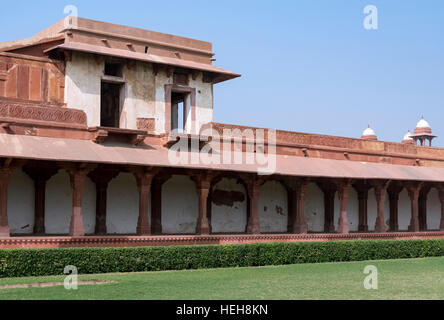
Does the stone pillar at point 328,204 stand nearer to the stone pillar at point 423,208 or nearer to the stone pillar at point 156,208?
the stone pillar at point 423,208

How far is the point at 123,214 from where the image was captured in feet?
68.1

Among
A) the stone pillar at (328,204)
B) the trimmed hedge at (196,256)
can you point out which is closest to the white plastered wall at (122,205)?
the trimmed hedge at (196,256)

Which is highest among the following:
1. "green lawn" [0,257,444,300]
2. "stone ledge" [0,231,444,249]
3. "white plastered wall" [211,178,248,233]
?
"white plastered wall" [211,178,248,233]

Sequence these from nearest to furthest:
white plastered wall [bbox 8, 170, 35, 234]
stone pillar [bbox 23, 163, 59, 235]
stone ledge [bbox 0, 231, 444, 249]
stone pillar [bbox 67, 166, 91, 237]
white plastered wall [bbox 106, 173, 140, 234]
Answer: stone ledge [bbox 0, 231, 444, 249] < stone pillar [bbox 67, 166, 91, 237] < white plastered wall [bbox 8, 170, 35, 234] < stone pillar [bbox 23, 163, 59, 235] < white plastered wall [bbox 106, 173, 140, 234]

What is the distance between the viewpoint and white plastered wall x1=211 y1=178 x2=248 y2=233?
2309cm

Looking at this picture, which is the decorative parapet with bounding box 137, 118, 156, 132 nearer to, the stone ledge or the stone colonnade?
the stone colonnade

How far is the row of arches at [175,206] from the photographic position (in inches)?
746

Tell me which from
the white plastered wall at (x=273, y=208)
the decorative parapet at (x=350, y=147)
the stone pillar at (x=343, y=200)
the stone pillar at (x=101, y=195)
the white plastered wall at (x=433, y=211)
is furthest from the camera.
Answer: the white plastered wall at (x=433, y=211)

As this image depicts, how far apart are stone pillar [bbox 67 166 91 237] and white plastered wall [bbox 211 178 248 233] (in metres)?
6.37

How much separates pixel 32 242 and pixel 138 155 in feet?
13.4

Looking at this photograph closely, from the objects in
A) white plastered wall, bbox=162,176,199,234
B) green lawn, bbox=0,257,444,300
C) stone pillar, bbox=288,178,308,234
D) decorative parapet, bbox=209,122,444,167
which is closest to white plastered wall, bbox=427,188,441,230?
decorative parapet, bbox=209,122,444,167

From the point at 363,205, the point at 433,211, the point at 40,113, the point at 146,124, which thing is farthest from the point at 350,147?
the point at 40,113

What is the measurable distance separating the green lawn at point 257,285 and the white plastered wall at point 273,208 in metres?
6.43

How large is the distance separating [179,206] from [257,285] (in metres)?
8.91
